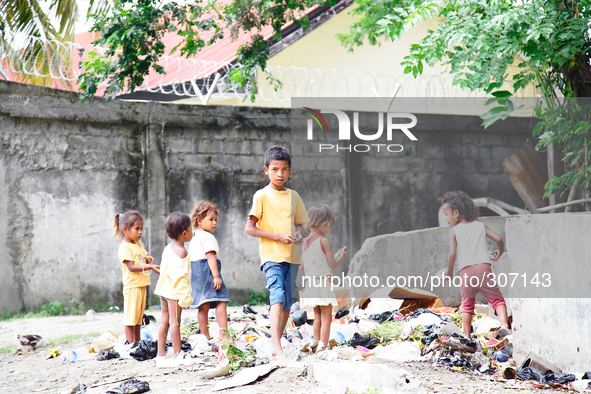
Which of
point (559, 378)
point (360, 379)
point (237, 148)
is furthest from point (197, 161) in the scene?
point (559, 378)

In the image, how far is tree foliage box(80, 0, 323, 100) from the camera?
5957mm

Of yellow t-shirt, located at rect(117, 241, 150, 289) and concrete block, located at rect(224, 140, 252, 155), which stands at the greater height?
concrete block, located at rect(224, 140, 252, 155)

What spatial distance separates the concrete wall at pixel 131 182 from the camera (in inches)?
215

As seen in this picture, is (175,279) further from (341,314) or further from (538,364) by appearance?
(538,364)

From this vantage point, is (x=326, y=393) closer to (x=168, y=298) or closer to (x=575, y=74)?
(x=168, y=298)

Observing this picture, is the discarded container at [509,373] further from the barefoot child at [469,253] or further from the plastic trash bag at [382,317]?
the plastic trash bag at [382,317]

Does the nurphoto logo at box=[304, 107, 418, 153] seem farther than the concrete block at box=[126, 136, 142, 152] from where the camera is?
No

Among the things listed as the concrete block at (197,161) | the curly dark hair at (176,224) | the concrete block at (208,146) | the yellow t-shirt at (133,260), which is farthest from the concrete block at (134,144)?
the curly dark hair at (176,224)

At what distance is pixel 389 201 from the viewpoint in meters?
6.15

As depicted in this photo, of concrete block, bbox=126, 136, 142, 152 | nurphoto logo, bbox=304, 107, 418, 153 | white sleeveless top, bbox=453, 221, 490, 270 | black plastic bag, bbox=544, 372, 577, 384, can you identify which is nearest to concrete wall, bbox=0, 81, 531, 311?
concrete block, bbox=126, 136, 142, 152

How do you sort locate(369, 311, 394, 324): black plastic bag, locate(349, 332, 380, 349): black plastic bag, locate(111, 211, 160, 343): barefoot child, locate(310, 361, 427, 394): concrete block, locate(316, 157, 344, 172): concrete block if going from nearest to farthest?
locate(310, 361, 427, 394): concrete block
locate(349, 332, 380, 349): black plastic bag
locate(111, 211, 160, 343): barefoot child
locate(369, 311, 394, 324): black plastic bag
locate(316, 157, 344, 172): concrete block

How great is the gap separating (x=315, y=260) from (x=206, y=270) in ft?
2.94

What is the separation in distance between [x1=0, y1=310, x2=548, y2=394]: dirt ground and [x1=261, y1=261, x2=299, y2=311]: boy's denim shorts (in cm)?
40

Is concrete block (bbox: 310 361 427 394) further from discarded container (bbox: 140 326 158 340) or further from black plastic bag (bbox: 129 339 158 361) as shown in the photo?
discarded container (bbox: 140 326 158 340)
